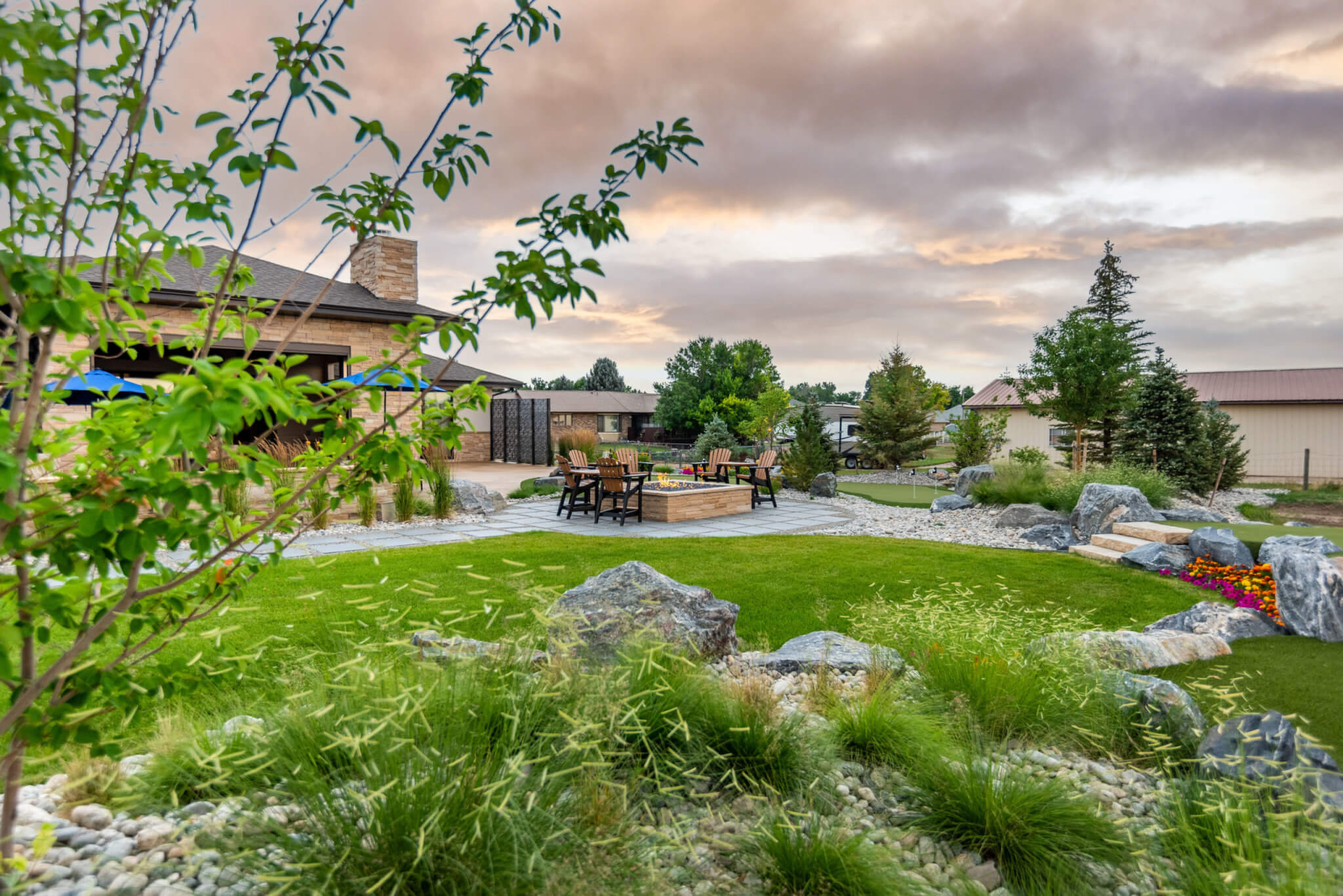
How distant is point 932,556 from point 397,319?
11202mm

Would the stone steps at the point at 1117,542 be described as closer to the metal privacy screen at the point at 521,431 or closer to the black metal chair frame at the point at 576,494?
the black metal chair frame at the point at 576,494

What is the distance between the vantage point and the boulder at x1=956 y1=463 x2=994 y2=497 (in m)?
12.9

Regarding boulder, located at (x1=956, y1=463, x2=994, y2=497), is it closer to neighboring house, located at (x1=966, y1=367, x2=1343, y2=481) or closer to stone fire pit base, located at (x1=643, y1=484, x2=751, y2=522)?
stone fire pit base, located at (x1=643, y1=484, x2=751, y2=522)

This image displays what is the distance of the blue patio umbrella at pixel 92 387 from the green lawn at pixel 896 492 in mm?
11753

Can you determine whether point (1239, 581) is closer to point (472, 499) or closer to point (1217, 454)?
point (472, 499)

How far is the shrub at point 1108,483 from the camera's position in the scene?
9961mm

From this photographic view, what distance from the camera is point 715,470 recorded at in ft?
39.6

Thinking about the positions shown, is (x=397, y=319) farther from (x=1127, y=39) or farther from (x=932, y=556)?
(x=1127, y=39)

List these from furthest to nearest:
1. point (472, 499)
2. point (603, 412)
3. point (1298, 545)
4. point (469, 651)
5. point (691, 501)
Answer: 1. point (603, 412)
2. point (472, 499)
3. point (691, 501)
4. point (1298, 545)
5. point (469, 651)

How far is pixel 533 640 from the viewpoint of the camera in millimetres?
2350

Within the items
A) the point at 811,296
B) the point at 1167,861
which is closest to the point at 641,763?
the point at 1167,861

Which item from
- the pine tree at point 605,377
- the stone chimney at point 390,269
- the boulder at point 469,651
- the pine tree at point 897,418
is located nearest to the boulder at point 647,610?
the boulder at point 469,651

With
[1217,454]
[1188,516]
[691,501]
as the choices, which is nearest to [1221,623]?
[1188,516]

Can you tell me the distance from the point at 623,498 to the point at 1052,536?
568cm
